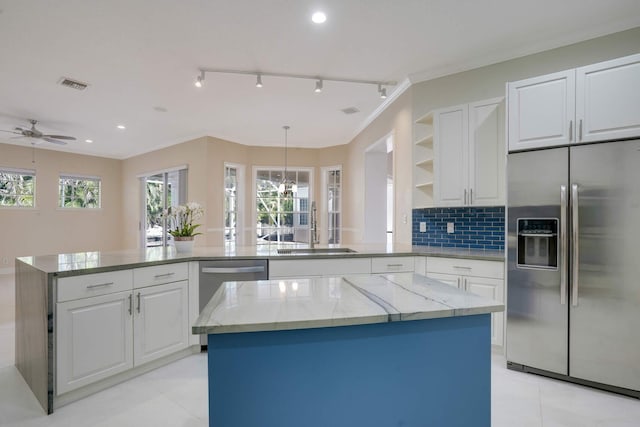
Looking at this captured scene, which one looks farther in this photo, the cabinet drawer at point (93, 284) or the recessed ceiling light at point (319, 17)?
the recessed ceiling light at point (319, 17)

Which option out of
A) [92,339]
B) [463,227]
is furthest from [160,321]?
[463,227]

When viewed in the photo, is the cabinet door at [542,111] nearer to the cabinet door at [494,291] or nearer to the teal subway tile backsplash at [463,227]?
Answer: the teal subway tile backsplash at [463,227]

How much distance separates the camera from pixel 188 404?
2.06 m

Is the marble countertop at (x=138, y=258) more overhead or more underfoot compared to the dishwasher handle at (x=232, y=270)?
more overhead

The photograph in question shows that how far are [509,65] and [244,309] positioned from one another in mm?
3208

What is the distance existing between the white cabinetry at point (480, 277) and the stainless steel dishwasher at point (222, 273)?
1574 mm

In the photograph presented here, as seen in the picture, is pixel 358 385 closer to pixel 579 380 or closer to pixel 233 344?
pixel 233 344

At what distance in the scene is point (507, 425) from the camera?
1839 millimetres

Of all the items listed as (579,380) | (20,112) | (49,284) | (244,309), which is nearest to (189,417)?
(49,284)

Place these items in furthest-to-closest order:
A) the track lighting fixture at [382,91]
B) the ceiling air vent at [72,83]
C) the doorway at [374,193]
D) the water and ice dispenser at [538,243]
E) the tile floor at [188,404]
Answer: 1. the doorway at [374,193]
2. the track lighting fixture at [382,91]
3. the ceiling air vent at [72,83]
4. the water and ice dispenser at [538,243]
5. the tile floor at [188,404]

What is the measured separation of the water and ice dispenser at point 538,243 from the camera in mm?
2334

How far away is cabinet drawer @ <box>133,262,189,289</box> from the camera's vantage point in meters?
2.36

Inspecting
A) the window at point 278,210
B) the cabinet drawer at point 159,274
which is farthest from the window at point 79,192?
the cabinet drawer at point 159,274

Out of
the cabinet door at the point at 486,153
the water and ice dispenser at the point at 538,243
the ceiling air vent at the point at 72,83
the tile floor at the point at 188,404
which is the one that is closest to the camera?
the tile floor at the point at 188,404
